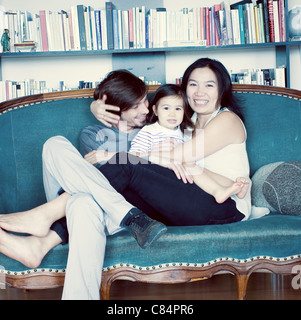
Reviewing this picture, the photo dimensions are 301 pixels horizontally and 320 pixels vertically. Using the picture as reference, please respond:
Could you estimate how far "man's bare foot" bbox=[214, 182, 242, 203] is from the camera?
1695 millimetres

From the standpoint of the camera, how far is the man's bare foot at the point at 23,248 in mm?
1494

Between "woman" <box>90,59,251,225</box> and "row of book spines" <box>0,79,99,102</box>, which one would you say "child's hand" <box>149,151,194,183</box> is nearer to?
"woman" <box>90,59,251,225</box>

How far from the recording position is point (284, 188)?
181cm

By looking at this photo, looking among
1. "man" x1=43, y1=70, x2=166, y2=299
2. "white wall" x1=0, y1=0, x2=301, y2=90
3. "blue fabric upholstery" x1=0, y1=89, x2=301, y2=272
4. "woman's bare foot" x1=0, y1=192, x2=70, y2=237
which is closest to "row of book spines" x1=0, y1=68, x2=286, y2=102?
"white wall" x1=0, y1=0, x2=301, y2=90

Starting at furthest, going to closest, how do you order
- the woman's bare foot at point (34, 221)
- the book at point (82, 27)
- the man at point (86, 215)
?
1. the book at point (82, 27)
2. the woman's bare foot at point (34, 221)
3. the man at point (86, 215)

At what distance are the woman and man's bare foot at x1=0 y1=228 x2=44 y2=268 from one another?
0.37m

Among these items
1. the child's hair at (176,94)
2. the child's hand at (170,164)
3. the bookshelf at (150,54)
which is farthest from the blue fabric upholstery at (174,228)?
the bookshelf at (150,54)

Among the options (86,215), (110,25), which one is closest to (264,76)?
(110,25)

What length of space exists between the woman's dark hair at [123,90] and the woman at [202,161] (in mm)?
246

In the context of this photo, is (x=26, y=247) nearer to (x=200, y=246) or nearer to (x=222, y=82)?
(x=200, y=246)

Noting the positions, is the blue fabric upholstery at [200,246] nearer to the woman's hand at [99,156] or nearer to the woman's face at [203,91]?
the woman's hand at [99,156]

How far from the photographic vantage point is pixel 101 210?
1.55 metres

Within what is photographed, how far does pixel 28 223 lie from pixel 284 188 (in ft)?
3.45
